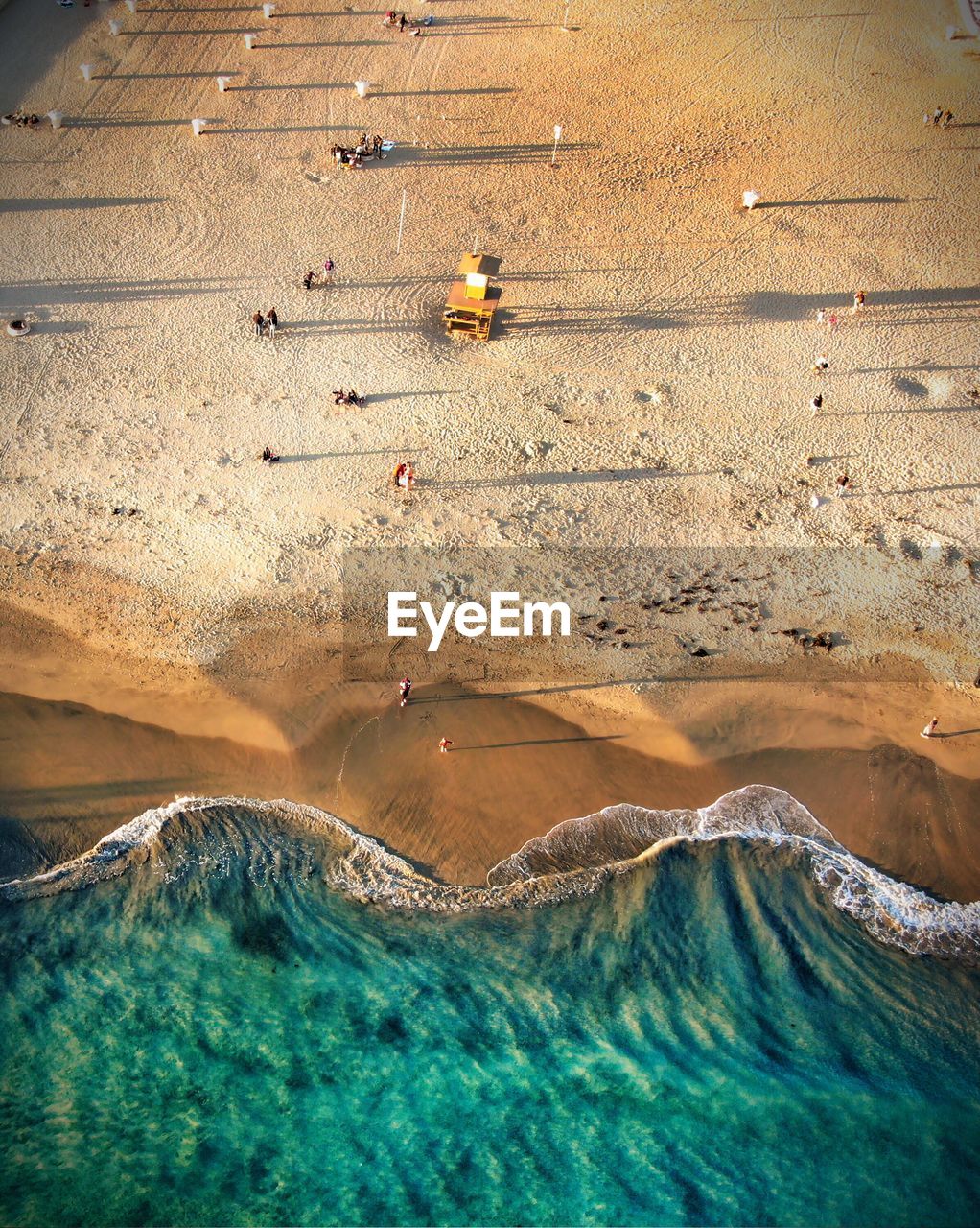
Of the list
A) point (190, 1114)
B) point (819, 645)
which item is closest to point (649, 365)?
point (819, 645)

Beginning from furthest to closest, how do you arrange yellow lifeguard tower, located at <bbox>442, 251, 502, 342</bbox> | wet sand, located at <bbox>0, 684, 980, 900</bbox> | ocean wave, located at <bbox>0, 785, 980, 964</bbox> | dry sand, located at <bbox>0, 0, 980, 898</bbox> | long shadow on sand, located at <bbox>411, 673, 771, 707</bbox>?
yellow lifeguard tower, located at <bbox>442, 251, 502, 342</bbox>, long shadow on sand, located at <bbox>411, 673, 771, 707</bbox>, dry sand, located at <bbox>0, 0, 980, 898</bbox>, wet sand, located at <bbox>0, 684, 980, 900</bbox>, ocean wave, located at <bbox>0, 785, 980, 964</bbox>

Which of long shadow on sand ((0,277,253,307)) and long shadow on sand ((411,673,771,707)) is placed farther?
long shadow on sand ((0,277,253,307))

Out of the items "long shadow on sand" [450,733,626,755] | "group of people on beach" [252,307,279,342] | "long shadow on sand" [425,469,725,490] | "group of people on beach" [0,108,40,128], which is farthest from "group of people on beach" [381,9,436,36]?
"long shadow on sand" [450,733,626,755]

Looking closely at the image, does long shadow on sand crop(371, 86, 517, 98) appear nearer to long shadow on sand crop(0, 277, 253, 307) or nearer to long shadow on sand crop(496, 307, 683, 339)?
long shadow on sand crop(0, 277, 253, 307)

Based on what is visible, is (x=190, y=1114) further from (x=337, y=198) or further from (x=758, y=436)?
(x=337, y=198)

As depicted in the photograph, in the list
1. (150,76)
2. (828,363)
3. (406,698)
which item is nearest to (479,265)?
(828,363)

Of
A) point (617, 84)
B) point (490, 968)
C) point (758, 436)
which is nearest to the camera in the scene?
point (490, 968)

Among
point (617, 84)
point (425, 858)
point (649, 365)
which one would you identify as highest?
point (617, 84)
